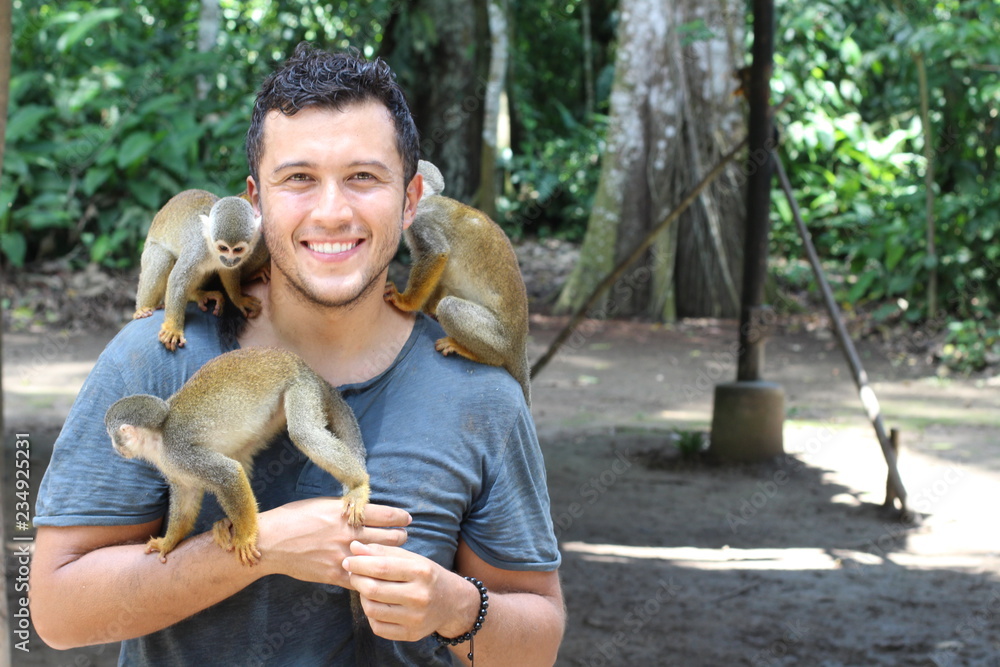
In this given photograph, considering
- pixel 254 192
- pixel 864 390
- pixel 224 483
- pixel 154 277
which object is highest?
pixel 254 192

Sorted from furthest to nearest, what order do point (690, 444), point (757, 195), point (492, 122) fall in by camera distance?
1. point (492, 122)
2. point (690, 444)
3. point (757, 195)

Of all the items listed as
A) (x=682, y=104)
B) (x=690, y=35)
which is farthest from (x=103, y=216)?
(x=690, y=35)

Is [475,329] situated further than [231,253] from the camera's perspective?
Yes

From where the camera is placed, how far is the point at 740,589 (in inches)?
172

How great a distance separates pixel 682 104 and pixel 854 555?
647 centimetres

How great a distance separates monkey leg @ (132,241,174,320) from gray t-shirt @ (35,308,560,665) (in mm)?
550

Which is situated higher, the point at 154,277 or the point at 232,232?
the point at 232,232

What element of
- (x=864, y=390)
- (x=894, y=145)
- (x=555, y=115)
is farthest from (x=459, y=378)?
(x=555, y=115)

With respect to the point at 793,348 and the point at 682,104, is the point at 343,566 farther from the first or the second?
the point at 682,104

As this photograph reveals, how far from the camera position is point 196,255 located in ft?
7.46

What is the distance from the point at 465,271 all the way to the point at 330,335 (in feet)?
3.51

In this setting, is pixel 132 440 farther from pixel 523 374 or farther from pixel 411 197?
pixel 523 374

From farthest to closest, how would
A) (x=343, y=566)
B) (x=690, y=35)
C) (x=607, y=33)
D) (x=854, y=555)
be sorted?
1. (x=607, y=33)
2. (x=690, y=35)
3. (x=854, y=555)
4. (x=343, y=566)

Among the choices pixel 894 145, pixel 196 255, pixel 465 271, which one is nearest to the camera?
pixel 196 255
